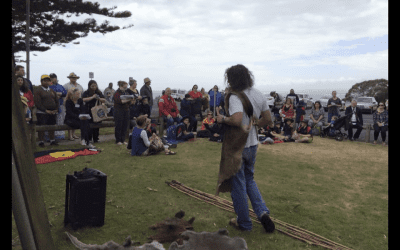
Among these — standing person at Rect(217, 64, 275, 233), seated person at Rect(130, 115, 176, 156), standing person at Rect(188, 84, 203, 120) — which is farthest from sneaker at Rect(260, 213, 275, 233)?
standing person at Rect(188, 84, 203, 120)

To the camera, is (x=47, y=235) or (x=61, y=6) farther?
(x=61, y=6)

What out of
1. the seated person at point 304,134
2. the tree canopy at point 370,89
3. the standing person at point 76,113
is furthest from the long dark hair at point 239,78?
the tree canopy at point 370,89

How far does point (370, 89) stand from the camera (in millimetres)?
37031

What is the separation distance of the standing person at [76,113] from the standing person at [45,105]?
383 mm

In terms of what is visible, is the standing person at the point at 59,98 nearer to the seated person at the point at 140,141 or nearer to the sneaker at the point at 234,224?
the seated person at the point at 140,141

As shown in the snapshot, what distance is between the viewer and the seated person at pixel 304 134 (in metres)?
11.3

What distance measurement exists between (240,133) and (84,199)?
199 centimetres

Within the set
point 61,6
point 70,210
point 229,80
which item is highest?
point 61,6

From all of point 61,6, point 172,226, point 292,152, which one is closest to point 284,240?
point 172,226

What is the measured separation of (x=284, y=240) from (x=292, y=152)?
6.01 m

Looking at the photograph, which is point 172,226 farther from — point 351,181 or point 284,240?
point 351,181

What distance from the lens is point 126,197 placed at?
4.94 metres

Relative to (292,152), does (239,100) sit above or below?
above

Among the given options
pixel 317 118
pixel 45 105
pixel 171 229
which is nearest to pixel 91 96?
pixel 45 105
